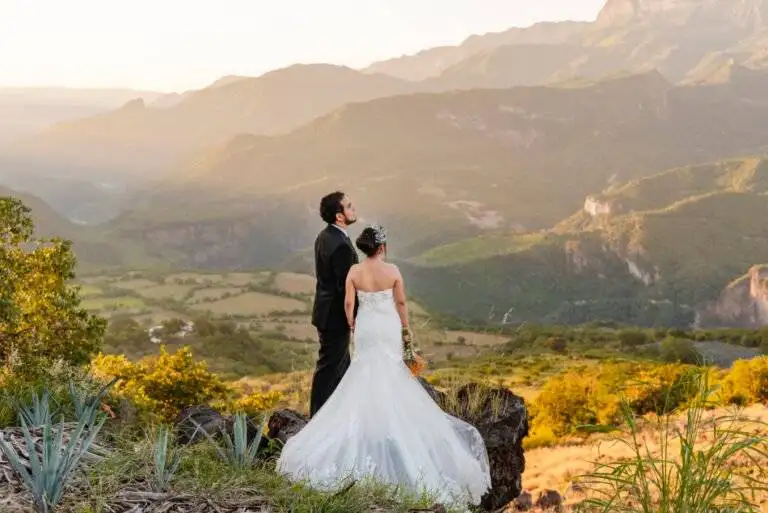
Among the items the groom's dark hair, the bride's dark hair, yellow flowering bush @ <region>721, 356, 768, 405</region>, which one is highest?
the groom's dark hair

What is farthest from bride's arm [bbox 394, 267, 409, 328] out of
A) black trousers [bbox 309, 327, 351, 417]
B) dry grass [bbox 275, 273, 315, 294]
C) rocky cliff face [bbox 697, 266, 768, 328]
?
rocky cliff face [bbox 697, 266, 768, 328]

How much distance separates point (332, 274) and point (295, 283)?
450 ft

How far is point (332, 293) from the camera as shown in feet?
28.3

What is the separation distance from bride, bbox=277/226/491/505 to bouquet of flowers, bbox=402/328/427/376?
53 millimetres

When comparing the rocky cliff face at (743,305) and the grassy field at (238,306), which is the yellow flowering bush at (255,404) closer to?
the grassy field at (238,306)

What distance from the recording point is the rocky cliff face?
184 m

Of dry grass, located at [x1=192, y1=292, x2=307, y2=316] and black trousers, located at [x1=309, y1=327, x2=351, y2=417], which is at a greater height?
black trousers, located at [x1=309, y1=327, x2=351, y2=417]

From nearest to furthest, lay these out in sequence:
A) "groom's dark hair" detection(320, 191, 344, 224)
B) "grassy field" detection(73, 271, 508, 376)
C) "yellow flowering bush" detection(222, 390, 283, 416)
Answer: "groom's dark hair" detection(320, 191, 344, 224)
"yellow flowering bush" detection(222, 390, 283, 416)
"grassy field" detection(73, 271, 508, 376)

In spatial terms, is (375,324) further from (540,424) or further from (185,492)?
(540,424)

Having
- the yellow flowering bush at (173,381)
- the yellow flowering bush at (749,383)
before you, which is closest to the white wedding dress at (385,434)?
the yellow flowering bush at (173,381)

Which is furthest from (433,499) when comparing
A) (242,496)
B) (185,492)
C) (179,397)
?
(179,397)

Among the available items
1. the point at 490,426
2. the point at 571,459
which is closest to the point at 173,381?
the point at 571,459

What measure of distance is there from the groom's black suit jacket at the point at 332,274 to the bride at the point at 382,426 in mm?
501

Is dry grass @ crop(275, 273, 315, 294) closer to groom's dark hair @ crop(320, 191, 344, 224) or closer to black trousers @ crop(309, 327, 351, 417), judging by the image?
black trousers @ crop(309, 327, 351, 417)
